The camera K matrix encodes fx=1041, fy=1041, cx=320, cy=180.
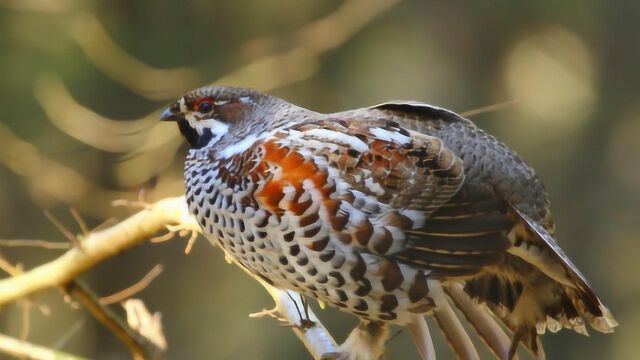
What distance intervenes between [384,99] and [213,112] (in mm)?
5974

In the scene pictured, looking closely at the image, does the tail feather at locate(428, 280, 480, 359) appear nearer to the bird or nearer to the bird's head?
the bird

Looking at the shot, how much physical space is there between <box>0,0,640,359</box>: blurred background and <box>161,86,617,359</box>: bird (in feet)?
17.6

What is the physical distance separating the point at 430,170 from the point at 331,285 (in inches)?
21.3

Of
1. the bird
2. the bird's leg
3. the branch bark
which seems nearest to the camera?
the bird

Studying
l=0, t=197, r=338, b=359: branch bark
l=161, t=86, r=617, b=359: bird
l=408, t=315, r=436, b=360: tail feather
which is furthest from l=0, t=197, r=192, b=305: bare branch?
l=408, t=315, r=436, b=360: tail feather

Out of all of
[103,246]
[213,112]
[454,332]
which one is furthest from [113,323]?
[454,332]

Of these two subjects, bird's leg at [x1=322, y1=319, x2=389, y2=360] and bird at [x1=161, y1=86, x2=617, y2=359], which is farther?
bird's leg at [x1=322, y1=319, x2=389, y2=360]

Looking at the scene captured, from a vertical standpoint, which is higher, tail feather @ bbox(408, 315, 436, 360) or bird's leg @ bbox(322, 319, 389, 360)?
bird's leg @ bbox(322, 319, 389, 360)

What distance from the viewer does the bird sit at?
12.1 ft

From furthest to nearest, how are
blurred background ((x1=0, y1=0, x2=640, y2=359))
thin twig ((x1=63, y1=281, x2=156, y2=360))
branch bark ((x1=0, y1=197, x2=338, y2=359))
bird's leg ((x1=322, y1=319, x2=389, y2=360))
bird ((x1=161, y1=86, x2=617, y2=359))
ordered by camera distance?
blurred background ((x1=0, y1=0, x2=640, y2=359)) < branch bark ((x1=0, y1=197, x2=338, y2=359)) < thin twig ((x1=63, y1=281, x2=156, y2=360)) < bird's leg ((x1=322, y1=319, x2=389, y2=360)) < bird ((x1=161, y1=86, x2=617, y2=359))

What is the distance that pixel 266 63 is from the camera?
24.9 feet

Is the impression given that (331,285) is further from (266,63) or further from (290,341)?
(290,341)

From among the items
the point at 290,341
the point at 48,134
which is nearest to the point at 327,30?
the point at 48,134

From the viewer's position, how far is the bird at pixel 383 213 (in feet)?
12.1
